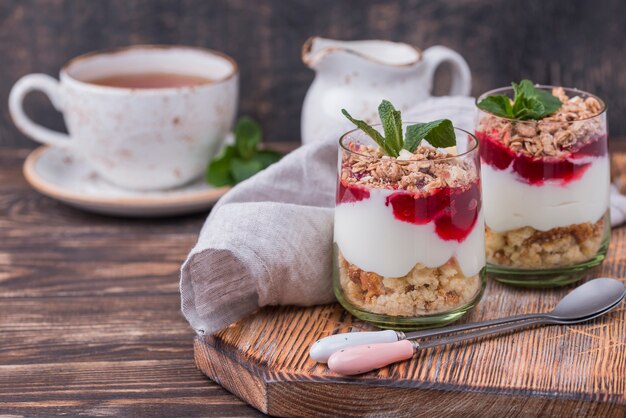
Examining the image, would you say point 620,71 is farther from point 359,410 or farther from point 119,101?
point 359,410

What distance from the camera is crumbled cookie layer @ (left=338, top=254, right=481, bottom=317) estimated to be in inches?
40.4

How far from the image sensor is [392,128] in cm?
103

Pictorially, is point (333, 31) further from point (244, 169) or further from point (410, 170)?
point (410, 170)

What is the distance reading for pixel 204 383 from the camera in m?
1.07

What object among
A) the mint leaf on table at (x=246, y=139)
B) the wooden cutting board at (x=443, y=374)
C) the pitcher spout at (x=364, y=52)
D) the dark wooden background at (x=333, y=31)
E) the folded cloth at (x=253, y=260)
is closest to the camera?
the wooden cutting board at (x=443, y=374)

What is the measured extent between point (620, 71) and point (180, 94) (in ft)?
2.97

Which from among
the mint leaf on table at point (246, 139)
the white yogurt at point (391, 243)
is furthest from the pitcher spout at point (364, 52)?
the white yogurt at point (391, 243)

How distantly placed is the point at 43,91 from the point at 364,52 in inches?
22.4

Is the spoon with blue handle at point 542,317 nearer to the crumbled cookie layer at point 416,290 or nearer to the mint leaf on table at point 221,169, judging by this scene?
the crumbled cookie layer at point 416,290

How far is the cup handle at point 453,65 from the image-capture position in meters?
1.53

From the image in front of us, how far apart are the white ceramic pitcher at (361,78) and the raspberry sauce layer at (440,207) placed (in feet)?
1.47

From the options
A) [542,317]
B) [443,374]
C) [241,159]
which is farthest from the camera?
[241,159]

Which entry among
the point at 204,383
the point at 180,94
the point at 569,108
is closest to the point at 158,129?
the point at 180,94

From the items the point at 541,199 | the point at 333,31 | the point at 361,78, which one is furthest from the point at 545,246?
the point at 333,31
